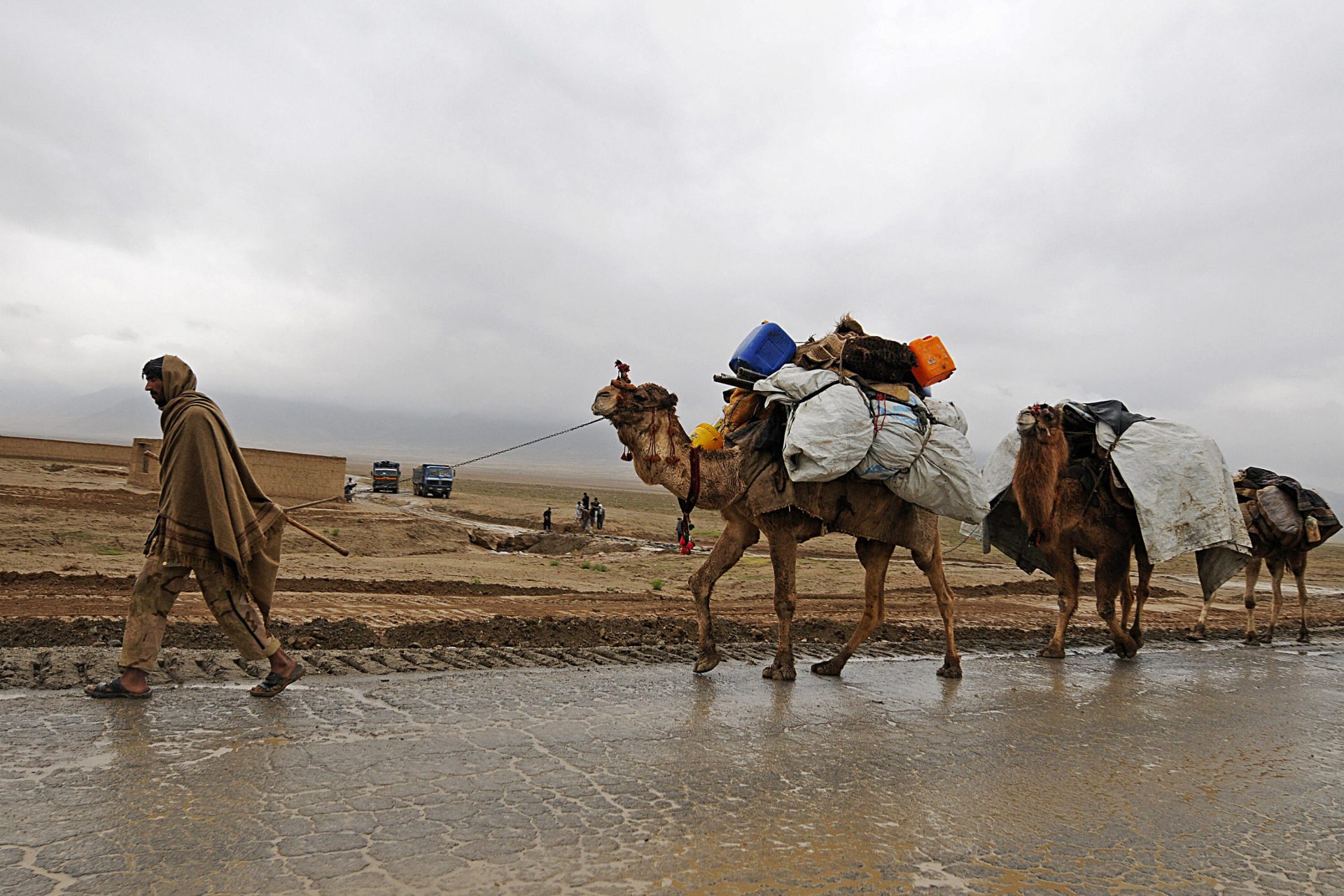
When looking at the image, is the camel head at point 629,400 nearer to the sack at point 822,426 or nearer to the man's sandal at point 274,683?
the sack at point 822,426

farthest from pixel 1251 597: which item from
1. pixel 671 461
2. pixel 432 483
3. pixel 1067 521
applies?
pixel 432 483

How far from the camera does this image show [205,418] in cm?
571

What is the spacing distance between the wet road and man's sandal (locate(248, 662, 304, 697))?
9 centimetres

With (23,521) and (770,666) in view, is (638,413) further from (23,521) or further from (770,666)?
(23,521)

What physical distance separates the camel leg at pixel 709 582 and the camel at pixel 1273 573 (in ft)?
26.3

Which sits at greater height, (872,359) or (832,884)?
(872,359)

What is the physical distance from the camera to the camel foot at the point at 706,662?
7.51 m

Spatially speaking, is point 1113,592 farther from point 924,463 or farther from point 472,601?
point 472,601

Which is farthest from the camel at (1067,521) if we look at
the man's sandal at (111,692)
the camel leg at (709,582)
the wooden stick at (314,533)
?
the man's sandal at (111,692)

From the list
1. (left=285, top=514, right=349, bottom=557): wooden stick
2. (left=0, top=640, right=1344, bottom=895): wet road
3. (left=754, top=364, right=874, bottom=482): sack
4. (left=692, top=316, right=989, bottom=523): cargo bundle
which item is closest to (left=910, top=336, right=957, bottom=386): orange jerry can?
(left=692, top=316, right=989, bottom=523): cargo bundle

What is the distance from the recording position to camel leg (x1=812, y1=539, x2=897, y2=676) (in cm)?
798

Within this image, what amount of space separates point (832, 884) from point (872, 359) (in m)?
5.36

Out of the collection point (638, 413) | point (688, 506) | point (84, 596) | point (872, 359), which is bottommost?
point (84, 596)

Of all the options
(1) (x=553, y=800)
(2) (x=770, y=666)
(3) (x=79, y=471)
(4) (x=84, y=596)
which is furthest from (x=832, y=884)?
(3) (x=79, y=471)
